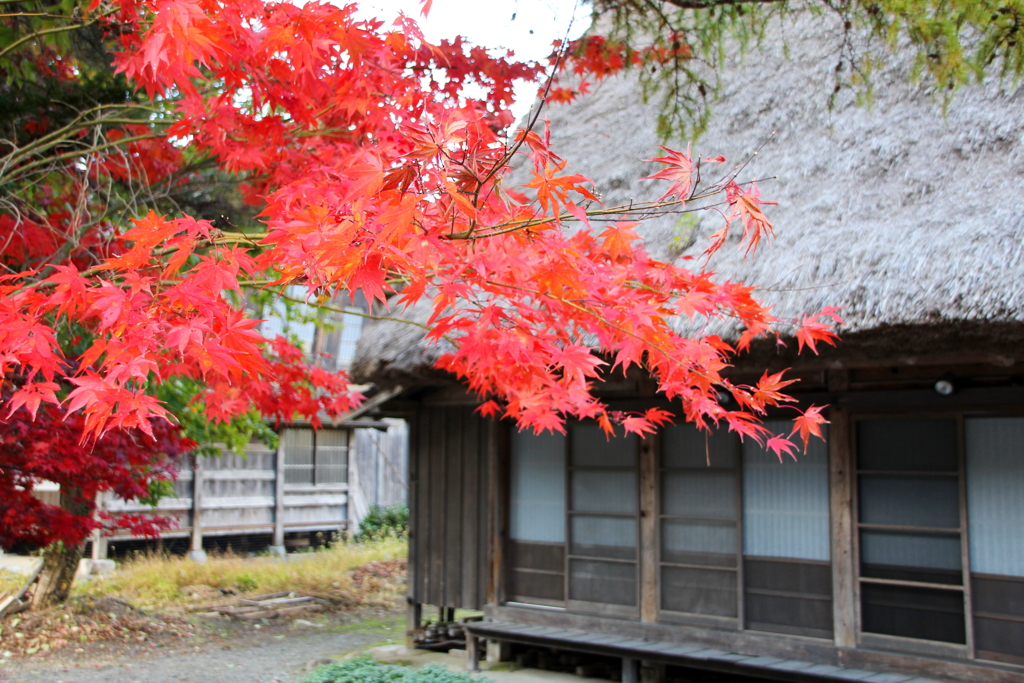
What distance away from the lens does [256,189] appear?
19.1 ft

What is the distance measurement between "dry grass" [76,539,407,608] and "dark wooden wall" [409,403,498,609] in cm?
307

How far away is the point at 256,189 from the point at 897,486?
4.71 metres

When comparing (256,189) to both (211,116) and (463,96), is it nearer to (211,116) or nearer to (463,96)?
(211,116)

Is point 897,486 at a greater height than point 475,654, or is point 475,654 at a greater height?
point 897,486

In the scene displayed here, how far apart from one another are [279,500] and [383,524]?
1.95 metres

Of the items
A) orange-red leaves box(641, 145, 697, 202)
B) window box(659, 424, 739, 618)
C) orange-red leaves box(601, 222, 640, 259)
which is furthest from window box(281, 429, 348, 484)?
orange-red leaves box(641, 145, 697, 202)

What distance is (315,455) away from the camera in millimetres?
14969

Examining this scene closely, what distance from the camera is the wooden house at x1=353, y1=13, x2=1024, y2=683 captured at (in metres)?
4.85

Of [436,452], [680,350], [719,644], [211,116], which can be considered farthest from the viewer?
[436,452]

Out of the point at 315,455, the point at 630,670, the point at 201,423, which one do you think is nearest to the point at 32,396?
the point at 630,670

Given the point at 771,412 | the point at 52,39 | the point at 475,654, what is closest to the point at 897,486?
the point at 771,412

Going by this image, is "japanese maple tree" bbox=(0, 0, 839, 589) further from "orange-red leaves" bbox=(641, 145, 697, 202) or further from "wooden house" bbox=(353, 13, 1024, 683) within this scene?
"wooden house" bbox=(353, 13, 1024, 683)

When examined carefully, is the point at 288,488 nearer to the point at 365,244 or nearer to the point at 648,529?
the point at 648,529

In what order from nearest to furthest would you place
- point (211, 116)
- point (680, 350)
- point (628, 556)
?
1. point (680, 350)
2. point (211, 116)
3. point (628, 556)
